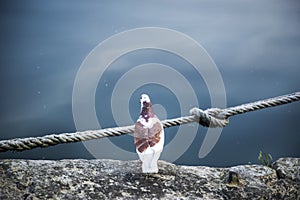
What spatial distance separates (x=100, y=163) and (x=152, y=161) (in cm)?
17

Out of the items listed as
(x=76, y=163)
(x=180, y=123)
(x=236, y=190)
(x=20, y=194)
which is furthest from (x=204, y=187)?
(x=20, y=194)

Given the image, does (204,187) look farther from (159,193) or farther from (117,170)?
(117,170)

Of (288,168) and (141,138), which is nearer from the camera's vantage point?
(141,138)

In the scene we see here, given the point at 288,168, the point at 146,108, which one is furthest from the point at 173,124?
the point at 288,168

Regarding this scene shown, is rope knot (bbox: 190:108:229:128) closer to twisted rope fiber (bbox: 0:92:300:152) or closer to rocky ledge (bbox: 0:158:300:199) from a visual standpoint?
twisted rope fiber (bbox: 0:92:300:152)

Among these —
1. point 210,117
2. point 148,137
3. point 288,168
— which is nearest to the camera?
point 148,137

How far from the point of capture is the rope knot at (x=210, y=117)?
3.68ft

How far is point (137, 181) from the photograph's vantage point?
0.95m

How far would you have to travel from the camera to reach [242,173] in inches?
40.3

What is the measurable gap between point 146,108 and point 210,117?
0.85 feet

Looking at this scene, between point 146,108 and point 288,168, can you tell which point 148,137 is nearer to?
point 146,108

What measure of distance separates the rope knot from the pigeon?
0.63ft

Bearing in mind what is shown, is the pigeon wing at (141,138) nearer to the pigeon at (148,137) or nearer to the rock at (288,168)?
the pigeon at (148,137)

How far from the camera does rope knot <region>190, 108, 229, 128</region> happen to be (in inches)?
44.2
